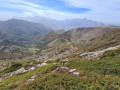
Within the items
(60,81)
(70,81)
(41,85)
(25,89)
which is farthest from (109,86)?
(25,89)

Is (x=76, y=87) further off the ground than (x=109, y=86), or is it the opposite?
(x=109, y=86)

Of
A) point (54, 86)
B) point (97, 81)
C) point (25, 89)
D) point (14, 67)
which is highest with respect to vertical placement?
point (97, 81)

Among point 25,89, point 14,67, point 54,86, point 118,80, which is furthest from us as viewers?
point 14,67

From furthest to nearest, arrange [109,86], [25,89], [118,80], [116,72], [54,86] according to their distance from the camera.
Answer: [116,72], [25,89], [54,86], [118,80], [109,86]

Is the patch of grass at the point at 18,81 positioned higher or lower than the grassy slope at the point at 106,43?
lower

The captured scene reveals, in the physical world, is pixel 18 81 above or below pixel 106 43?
below

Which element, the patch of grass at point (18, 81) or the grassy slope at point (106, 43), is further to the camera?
the grassy slope at point (106, 43)

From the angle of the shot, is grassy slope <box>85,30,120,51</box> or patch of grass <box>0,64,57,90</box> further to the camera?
grassy slope <box>85,30,120,51</box>

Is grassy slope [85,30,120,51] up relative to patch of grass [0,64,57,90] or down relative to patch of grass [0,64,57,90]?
up

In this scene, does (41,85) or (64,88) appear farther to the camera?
(41,85)

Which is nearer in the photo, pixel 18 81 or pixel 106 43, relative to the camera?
pixel 18 81

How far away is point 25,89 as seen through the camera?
42.3 ft

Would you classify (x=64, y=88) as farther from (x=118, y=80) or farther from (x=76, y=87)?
(x=118, y=80)

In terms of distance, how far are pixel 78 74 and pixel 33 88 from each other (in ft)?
25.7
